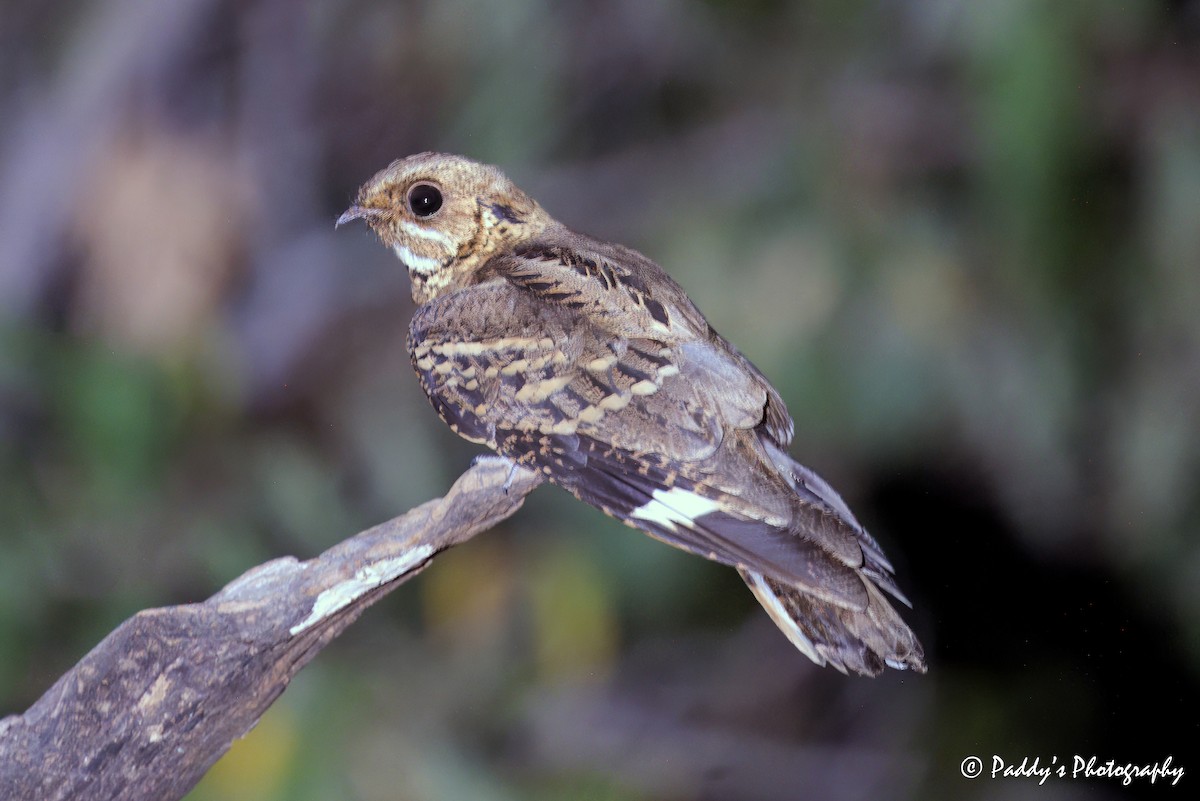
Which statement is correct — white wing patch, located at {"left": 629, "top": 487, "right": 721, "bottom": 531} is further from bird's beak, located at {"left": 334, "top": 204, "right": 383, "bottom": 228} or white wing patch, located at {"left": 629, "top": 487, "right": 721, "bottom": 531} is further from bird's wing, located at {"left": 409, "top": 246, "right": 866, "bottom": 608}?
bird's beak, located at {"left": 334, "top": 204, "right": 383, "bottom": 228}

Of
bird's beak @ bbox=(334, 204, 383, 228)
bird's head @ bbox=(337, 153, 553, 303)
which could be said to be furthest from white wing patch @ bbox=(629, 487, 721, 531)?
bird's beak @ bbox=(334, 204, 383, 228)

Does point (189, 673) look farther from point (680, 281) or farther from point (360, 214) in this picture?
point (680, 281)

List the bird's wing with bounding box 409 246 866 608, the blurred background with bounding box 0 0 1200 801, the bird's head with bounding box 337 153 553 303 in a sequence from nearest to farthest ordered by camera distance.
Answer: the bird's wing with bounding box 409 246 866 608
the bird's head with bounding box 337 153 553 303
the blurred background with bounding box 0 0 1200 801

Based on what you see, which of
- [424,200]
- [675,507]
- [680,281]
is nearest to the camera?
[675,507]

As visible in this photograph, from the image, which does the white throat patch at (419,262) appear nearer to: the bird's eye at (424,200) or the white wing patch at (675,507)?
the bird's eye at (424,200)

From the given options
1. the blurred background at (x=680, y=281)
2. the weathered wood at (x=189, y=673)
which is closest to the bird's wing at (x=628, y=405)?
the weathered wood at (x=189, y=673)

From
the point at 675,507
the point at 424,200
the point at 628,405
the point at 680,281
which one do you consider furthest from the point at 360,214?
the point at 680,281

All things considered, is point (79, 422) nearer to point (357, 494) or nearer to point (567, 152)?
point (357, 494)
